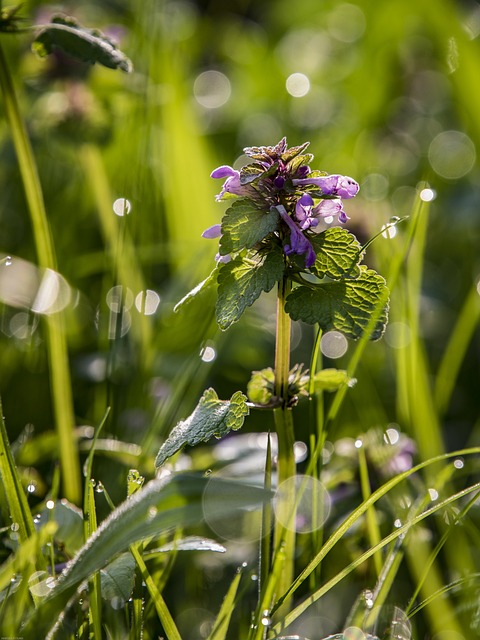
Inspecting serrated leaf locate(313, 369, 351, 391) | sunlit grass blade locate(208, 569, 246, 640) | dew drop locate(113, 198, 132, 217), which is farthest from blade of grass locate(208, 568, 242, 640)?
dew drop locate(113, 198, 132, 217)

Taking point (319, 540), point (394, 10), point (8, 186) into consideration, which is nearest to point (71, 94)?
point (8, 186)

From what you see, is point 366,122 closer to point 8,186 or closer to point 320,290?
point 8,186

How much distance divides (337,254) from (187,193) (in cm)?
121

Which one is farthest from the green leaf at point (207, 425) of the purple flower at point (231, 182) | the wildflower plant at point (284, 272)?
the purple flower at point (231, 182)

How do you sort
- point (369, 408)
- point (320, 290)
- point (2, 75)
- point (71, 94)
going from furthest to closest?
1. point (71, 94)
2. point (369, 408)
3. point (2, 75)
4. point (320, 290)

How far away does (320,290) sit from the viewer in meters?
0.78

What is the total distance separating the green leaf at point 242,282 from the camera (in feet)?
2.43

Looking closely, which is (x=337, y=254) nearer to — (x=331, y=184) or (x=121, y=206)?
(x=331, y=184)

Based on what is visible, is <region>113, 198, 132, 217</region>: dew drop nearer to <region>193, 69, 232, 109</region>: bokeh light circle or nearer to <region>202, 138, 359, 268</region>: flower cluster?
<region>202, 138, 359, 268</region>: flower cluster

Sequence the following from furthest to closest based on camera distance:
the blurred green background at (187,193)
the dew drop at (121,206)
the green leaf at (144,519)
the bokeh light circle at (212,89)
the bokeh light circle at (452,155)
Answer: the bokeh light circle at (212,89)
the bokeh light circle at (452,155)
the blurred green background at (187,193)
the dew drop at (121,206)
the green leaf at (144,519)

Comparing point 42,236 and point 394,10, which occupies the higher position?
→ point 394,10

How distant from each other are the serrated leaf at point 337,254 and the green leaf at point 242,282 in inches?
1.6

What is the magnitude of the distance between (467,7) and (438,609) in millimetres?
2981

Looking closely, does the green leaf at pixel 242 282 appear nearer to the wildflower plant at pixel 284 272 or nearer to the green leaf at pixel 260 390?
the wildflower plant at pixel 284 272
